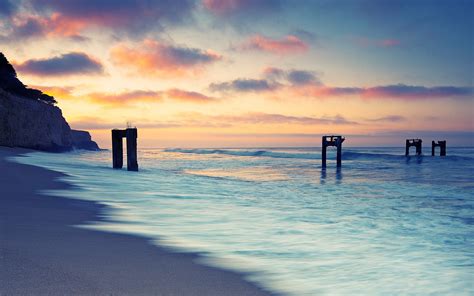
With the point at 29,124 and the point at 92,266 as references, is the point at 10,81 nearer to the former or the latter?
the point at 29,124

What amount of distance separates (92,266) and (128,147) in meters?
18.3

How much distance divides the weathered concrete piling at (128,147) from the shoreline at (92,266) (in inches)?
625

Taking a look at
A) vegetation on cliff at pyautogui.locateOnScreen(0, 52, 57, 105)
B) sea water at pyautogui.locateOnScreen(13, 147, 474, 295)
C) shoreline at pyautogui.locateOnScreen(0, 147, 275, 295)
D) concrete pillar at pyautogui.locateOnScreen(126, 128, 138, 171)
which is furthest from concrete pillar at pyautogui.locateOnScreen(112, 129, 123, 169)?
vegetation on cliff at pyautogui.locateOnScreen(0, 52, 57, 105)

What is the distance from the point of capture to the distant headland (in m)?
41.5

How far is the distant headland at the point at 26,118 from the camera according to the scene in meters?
41.5

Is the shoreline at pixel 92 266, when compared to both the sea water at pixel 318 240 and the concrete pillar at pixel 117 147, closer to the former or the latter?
the sea water at pixel 318 240

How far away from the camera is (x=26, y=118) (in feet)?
151

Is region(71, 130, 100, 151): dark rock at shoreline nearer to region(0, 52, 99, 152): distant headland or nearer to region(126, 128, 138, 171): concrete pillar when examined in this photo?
region(0, 52, 99, 152): distant headland

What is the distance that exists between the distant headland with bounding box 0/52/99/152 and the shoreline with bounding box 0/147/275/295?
4202cm

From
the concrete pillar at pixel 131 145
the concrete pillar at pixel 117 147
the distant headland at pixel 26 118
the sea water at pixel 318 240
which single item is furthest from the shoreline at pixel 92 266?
the distant headland at pixel 26 118

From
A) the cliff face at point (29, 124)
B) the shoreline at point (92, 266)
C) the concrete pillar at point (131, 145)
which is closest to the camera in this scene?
the shoreline at point (92, 266)

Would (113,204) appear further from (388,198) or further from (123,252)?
(388,198)

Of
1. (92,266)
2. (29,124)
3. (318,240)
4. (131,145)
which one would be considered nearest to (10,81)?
(29,124)

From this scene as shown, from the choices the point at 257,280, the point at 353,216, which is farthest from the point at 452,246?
the point at 257,280
